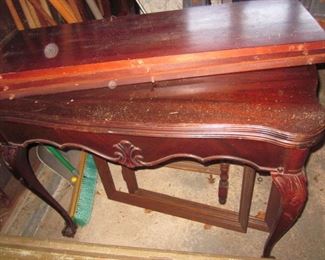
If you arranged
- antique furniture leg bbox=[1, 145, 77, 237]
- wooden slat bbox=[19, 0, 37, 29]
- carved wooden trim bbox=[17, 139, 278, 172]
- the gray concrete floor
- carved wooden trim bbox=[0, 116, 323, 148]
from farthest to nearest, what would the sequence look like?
wooden slat bbox=[19, 0, 37, 29], the gray concrete floor, antique furniture leg bbox=[1, 145, 77, 237], carved wooden trim bbox=[17, 139, 278, 172], carved wooden trim bbox=[0, 116, 323, 148]

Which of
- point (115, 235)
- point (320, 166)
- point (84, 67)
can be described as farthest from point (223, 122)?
point (320, 166)

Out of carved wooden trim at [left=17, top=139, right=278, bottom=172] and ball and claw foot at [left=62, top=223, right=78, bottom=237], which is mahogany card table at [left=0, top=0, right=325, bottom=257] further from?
ball and claw foot at [left=62, top=223, right=78, bottom=237]

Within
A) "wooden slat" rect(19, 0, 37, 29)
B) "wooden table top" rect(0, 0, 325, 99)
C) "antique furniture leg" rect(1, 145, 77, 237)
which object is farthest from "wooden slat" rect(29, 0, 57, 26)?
"antique furniture leg" rect(1, 145, 77, 237)

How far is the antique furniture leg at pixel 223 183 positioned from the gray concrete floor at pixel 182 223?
7cm

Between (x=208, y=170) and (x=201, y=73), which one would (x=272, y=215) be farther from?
(x=201, y=73)

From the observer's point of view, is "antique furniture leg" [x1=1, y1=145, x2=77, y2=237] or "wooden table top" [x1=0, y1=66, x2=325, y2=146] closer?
"wooden table top" [x1=0, y1=66, x2=325, y2=146]

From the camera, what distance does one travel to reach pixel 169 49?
78 cm

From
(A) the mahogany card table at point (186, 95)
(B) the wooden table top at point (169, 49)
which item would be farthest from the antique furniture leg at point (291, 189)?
(B) the wooden table top at point (169, 49)

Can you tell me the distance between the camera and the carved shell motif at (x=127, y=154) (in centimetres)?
75

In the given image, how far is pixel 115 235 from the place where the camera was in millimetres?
1365

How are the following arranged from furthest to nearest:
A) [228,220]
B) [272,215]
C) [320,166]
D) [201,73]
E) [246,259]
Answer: [320,166] → [228,220] → [272,215] → [246,259] → [201,73]

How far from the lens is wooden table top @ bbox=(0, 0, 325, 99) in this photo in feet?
2.30

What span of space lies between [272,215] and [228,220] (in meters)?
0.20

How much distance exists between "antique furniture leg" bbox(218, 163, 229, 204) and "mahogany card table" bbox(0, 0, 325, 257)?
1.44 ft
